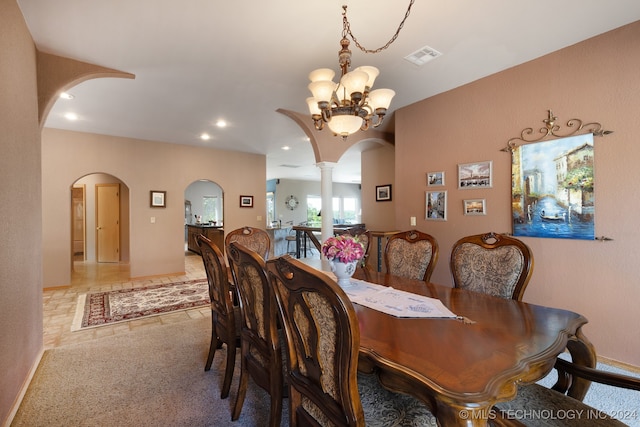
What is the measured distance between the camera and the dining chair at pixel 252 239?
3.05 meters

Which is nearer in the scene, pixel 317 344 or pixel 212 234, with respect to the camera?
pixel 317 344

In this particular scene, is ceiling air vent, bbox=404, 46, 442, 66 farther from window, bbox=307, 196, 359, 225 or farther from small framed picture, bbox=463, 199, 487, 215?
window, bbox=307, 196, 359, 225

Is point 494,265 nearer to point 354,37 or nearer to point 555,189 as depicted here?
point 555,189

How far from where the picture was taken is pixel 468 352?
41.7 inches

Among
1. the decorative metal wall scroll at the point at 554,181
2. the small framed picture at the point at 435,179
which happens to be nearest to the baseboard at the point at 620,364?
the decorative metal wall scroll at the point at 554,181

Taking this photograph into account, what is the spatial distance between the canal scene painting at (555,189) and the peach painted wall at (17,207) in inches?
150

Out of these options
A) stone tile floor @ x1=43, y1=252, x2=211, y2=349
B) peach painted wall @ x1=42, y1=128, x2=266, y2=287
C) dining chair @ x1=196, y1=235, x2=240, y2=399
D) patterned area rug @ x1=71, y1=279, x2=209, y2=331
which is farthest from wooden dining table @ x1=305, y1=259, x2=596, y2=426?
peach painted wall @ x1=42, y1=128, x2=266, y2=287

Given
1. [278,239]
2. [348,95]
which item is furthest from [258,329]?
[278,239]

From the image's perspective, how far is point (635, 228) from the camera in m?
2.21

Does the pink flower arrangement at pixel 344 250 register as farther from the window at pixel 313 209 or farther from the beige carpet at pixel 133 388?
the window at pixel 313 209

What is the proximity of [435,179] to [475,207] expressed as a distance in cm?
57

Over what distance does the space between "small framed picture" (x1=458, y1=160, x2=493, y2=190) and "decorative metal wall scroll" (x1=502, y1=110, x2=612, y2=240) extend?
227mm

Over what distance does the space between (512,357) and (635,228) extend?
6.98 feet

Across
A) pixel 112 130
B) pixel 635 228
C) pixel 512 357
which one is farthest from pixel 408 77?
pixel 112 130
